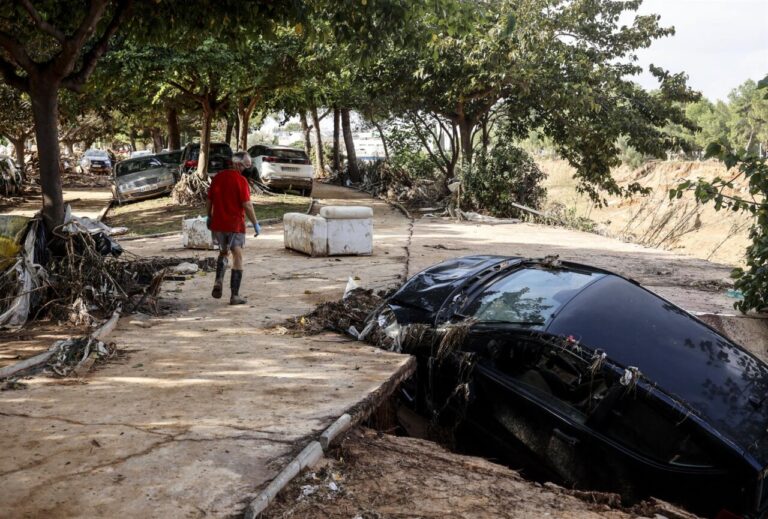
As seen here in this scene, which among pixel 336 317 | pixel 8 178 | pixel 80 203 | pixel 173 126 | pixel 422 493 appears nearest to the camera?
pixel 422 493

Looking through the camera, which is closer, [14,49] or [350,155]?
[14,49]

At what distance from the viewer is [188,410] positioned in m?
5.02

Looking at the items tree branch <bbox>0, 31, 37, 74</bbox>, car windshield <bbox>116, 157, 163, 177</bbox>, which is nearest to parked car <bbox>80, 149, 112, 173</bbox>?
car windshield <bbox>116, 157, 163, 177</bbox>

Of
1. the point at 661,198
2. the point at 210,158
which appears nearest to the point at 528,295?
the point at 210,158

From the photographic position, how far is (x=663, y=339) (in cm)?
495

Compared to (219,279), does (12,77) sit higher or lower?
higher

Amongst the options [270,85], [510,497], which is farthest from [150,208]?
[510,497]

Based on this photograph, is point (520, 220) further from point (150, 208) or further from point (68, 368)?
point (68, 368)

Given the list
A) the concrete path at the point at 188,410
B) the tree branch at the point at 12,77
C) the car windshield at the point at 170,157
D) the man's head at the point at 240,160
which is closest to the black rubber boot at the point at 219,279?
the concrete path at the point at 188,410

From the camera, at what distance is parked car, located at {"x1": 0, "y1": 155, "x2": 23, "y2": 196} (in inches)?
1071

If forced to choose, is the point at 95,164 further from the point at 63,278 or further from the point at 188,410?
the point at 188,410

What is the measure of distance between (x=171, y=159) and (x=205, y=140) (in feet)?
13.7

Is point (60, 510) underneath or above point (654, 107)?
underneath

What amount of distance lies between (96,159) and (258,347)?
4357 cm
